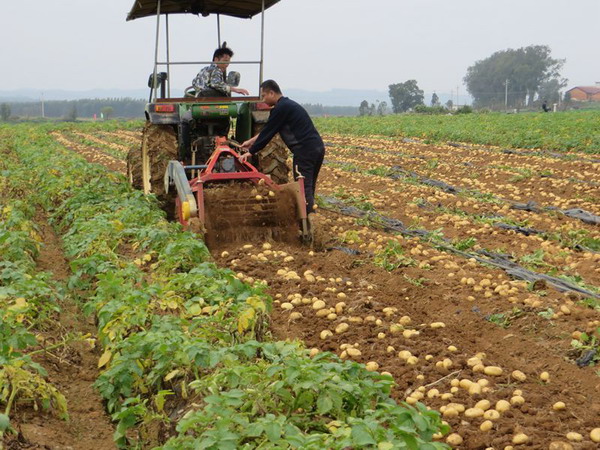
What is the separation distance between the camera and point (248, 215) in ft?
24.0

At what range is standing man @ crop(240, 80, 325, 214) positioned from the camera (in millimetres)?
7680

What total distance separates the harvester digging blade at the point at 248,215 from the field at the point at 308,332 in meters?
0.16

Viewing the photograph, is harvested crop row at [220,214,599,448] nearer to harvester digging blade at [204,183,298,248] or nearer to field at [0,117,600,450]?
field at [0,117,600,450]

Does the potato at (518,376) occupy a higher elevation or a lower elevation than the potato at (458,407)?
higher

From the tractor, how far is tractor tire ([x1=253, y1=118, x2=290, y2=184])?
12mm

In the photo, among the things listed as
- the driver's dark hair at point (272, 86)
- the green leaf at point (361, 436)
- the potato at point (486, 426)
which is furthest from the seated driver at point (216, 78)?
the green leaf at point (361, 436)

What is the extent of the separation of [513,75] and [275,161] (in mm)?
92098

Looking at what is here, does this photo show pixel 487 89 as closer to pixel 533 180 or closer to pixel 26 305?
pixel 533 180

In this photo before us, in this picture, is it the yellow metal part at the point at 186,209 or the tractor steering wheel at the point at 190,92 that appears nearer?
the yellow metal part at the point at 186,209

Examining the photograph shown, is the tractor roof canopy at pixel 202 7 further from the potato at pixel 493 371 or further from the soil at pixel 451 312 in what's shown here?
the potato at pixel 493 371

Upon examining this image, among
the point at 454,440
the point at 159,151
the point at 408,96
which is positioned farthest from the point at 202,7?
the point at 408,96

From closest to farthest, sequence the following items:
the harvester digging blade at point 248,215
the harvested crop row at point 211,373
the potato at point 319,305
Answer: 1. the harvested crop row at point 211,373
2. the potato at point 319,305
3. the harvester digging blade at point 248,215

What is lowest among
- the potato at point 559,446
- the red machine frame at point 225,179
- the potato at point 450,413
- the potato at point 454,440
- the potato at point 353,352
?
the potato at point 454,440

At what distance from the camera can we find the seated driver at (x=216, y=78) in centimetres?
870
